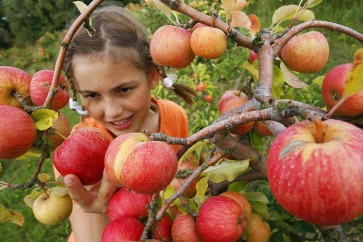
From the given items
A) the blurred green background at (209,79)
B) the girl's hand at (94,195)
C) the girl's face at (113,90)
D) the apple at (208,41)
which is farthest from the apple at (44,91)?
the blurred green background at (209,79)

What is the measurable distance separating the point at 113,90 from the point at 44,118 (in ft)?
2.23

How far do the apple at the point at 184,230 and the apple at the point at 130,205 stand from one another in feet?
0.28

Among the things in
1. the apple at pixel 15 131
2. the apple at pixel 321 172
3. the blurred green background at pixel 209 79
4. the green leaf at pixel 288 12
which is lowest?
the blurred green background at pixel 209 79

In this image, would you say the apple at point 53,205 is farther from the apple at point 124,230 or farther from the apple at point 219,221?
the apple at point 219,221

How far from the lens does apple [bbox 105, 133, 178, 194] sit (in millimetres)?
566

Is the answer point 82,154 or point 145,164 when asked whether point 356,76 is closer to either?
point 145,164

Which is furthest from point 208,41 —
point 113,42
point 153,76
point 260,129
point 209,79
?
point 209,79

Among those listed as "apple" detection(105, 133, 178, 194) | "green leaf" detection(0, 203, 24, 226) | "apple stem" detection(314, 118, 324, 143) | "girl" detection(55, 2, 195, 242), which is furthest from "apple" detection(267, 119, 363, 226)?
"girl" detection(55, 2, 195, 242)

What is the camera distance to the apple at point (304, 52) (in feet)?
2.88

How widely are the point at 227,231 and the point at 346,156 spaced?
0.48 meters

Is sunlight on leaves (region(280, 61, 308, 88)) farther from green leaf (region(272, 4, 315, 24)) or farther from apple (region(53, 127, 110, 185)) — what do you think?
apple (region(53, 127, 110, 185))

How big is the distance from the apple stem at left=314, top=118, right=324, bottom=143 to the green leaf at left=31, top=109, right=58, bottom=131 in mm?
468

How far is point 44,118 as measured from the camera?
0.72 m

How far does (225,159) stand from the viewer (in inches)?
40.4
